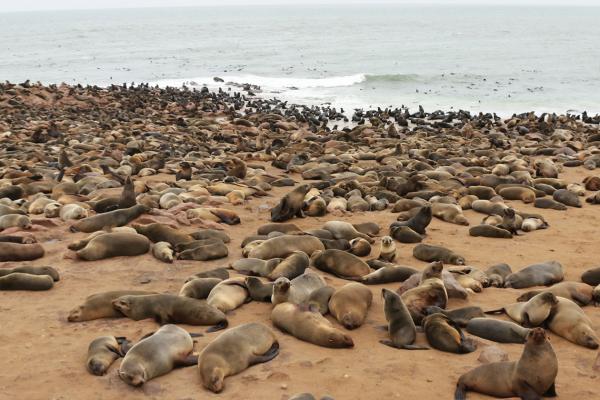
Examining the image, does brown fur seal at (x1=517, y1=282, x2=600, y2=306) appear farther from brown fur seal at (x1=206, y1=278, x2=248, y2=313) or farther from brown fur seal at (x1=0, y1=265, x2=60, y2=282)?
brown fur seal at (x1=0, y1=265, x2=60, y2=282)

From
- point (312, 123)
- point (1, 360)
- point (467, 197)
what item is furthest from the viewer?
point (312, 123)

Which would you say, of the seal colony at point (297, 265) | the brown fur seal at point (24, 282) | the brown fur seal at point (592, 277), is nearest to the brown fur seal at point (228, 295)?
the seal colony at point (297, 265)

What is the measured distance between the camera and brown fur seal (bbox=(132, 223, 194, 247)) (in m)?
7.04

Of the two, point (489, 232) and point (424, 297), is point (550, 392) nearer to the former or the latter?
point (424, 297)

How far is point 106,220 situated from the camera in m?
7.47

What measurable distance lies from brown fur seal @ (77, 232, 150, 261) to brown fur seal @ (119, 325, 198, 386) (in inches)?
89.5

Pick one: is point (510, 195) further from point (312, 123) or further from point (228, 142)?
point (312, 123)

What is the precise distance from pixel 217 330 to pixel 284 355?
68cm

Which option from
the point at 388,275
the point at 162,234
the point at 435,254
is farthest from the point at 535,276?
the point at 162,234

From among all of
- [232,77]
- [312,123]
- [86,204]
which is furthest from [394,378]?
[232,77]

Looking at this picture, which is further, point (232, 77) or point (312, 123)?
point (232, 77)

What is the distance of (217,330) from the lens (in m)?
4.93

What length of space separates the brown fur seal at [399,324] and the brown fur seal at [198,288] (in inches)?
62.9

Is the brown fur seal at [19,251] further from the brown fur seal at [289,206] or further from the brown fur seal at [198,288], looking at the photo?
the brown fur seal at [289,206]
